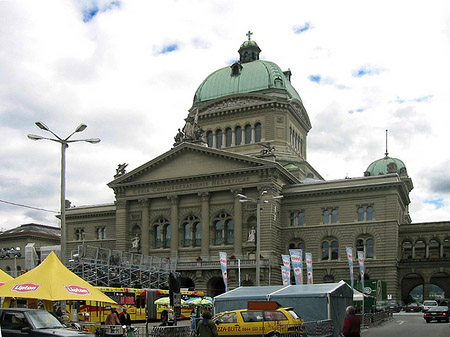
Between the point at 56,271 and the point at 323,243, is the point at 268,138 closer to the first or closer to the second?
the point at 323,243

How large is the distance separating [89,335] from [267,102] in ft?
235

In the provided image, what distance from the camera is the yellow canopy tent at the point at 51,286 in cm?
2378

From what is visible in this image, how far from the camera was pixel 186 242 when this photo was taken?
265 ft

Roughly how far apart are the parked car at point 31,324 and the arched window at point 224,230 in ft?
183

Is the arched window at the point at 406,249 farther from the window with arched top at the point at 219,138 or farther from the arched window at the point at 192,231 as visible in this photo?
the window with arched top at the point at 219,138

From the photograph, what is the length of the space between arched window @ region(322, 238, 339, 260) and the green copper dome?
26484 mm

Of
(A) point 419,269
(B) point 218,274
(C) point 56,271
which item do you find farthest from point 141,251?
(C) point 56,271

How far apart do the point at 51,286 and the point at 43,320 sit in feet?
8.22

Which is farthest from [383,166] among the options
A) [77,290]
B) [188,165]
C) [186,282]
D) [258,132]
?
[77,290]

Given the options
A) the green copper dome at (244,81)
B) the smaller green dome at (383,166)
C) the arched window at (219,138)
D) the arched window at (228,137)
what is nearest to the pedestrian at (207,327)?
the arched window at (228,137)

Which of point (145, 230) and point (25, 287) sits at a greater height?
point (145, 230)

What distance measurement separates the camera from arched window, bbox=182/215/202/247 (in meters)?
79.8

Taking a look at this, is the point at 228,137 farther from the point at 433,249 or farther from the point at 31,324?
the point at 31,324

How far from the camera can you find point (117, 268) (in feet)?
201
